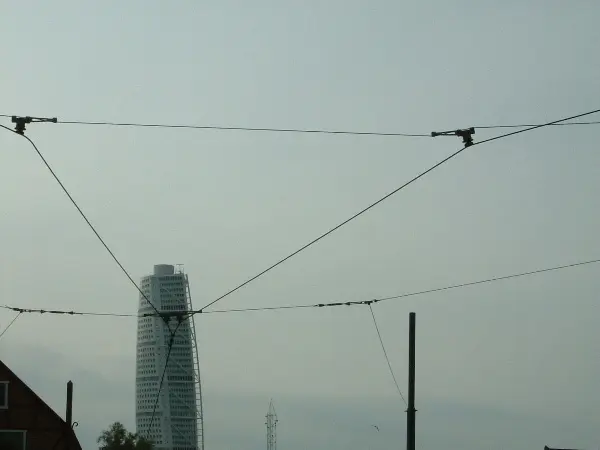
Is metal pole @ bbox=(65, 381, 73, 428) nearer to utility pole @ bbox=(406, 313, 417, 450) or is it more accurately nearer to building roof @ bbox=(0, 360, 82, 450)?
building roof @ bbox=(0, 360, 82, 450)

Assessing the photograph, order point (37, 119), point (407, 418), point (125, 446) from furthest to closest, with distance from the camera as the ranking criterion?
point (125, 446) → point (407, 418) → point (37, 119)

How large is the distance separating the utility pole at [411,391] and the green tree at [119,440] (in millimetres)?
108608

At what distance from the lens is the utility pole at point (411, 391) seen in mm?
36281

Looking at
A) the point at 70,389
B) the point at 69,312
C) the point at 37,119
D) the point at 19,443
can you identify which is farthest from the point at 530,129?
the point at 19,443

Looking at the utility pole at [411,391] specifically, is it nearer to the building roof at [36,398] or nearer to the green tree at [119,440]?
the building roof at [36,398]

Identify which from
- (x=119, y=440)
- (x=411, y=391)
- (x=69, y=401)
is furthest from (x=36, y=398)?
(x=119, y=440)

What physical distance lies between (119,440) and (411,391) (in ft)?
363

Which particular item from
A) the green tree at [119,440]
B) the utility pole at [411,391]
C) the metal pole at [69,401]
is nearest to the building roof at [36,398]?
the metal pole at [69,401]

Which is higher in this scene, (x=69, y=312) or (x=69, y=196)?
(x=69, y=196)

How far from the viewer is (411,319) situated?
38312mm

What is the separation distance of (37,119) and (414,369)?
1748cm

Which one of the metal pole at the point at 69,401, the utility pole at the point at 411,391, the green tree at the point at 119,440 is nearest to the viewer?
the utility pole at the point at 411,391

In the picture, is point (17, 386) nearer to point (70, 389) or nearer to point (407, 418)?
point (70, 389)

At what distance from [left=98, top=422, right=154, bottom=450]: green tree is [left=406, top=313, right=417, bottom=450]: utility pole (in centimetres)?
10861
